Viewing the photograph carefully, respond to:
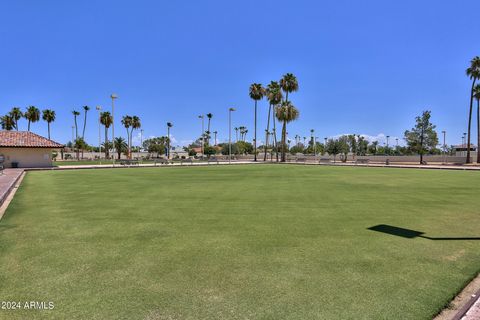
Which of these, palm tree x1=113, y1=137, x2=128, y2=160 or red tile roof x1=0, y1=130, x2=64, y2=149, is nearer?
red tile roof x1=0, y1=130, x2=64, y2=149

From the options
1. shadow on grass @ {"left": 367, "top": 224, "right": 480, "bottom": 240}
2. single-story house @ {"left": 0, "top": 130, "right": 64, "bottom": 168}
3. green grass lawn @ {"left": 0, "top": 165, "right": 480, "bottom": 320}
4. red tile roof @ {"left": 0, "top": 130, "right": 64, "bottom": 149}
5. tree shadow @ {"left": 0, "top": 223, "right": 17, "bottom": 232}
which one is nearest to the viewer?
green grass lawn @ {"left": 0, "top": 165, "right": 480, "bottom": 320}

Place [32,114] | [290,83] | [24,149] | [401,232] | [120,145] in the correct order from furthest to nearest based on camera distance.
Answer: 1. [120,145]
2. [32,114]
3. [290,83]
4. [24,149]
5. [401,232]

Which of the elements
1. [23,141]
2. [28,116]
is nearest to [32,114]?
[28,116]

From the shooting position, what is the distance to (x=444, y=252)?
5.23 metres

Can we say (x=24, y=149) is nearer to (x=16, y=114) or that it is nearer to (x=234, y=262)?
(x=234, y=262)

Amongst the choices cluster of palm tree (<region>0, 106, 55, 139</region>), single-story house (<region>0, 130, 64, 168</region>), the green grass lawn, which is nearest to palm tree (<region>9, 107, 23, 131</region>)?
cluster of palm tree (<region>0, 106, 55, 139</region>)

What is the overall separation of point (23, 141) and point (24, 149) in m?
1.12

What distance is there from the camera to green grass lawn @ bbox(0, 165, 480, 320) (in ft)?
11.4

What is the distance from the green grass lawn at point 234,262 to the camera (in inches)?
137

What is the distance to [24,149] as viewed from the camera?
31.7m

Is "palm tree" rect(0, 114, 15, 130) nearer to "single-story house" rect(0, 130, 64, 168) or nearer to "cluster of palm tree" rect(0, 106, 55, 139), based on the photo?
"cluster of palm tree" rect(0, 106, 55, 139)

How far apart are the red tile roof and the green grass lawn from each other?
2685 cm

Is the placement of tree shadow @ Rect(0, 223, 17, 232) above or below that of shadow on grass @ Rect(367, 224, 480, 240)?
below

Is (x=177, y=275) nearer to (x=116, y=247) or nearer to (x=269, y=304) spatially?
(x=269, y=304)
